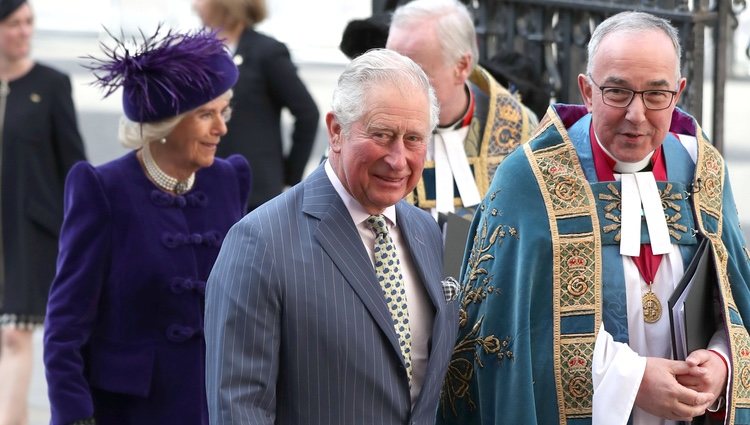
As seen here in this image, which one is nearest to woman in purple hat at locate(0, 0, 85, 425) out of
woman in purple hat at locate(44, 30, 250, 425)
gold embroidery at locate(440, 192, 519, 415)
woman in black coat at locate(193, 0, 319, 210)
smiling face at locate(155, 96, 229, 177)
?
woman in black coat at locate(193, 0, 319, 210)

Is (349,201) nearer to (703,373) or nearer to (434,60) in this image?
(703,373)

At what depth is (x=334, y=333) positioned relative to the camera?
3.50 metres

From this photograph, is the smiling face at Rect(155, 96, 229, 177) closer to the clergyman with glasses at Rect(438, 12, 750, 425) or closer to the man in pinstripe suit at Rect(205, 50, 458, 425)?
the clergyman with glasses at Rect(438, 12, 750, 425)

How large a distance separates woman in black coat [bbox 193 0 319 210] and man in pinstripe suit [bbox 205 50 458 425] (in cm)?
369

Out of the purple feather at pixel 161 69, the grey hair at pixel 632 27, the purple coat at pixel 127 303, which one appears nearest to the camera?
the grey hair at pixel 632 27

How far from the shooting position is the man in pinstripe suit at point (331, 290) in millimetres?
3447

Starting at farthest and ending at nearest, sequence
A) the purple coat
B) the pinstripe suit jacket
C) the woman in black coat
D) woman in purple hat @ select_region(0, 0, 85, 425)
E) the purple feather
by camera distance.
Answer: the woman in black coat
woman in purple hat @ select_region(0, 0, 85, 425)
the purple feather
the purple coat
the pinstripe suit jacket

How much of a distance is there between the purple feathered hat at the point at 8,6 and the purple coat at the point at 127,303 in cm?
263

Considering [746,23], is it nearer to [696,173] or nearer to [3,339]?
[3,339]

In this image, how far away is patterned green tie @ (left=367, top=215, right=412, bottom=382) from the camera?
11.9 ft

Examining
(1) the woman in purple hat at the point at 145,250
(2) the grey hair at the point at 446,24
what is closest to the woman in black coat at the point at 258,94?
(2) the grey hair at the point at 446,24

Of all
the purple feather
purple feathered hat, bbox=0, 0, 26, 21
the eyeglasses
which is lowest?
the eyeglasses

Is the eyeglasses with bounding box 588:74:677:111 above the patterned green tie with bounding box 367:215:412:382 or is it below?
above

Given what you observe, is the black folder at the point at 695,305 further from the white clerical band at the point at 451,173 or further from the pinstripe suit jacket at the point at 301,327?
the white clerical band at the point at 451,173
